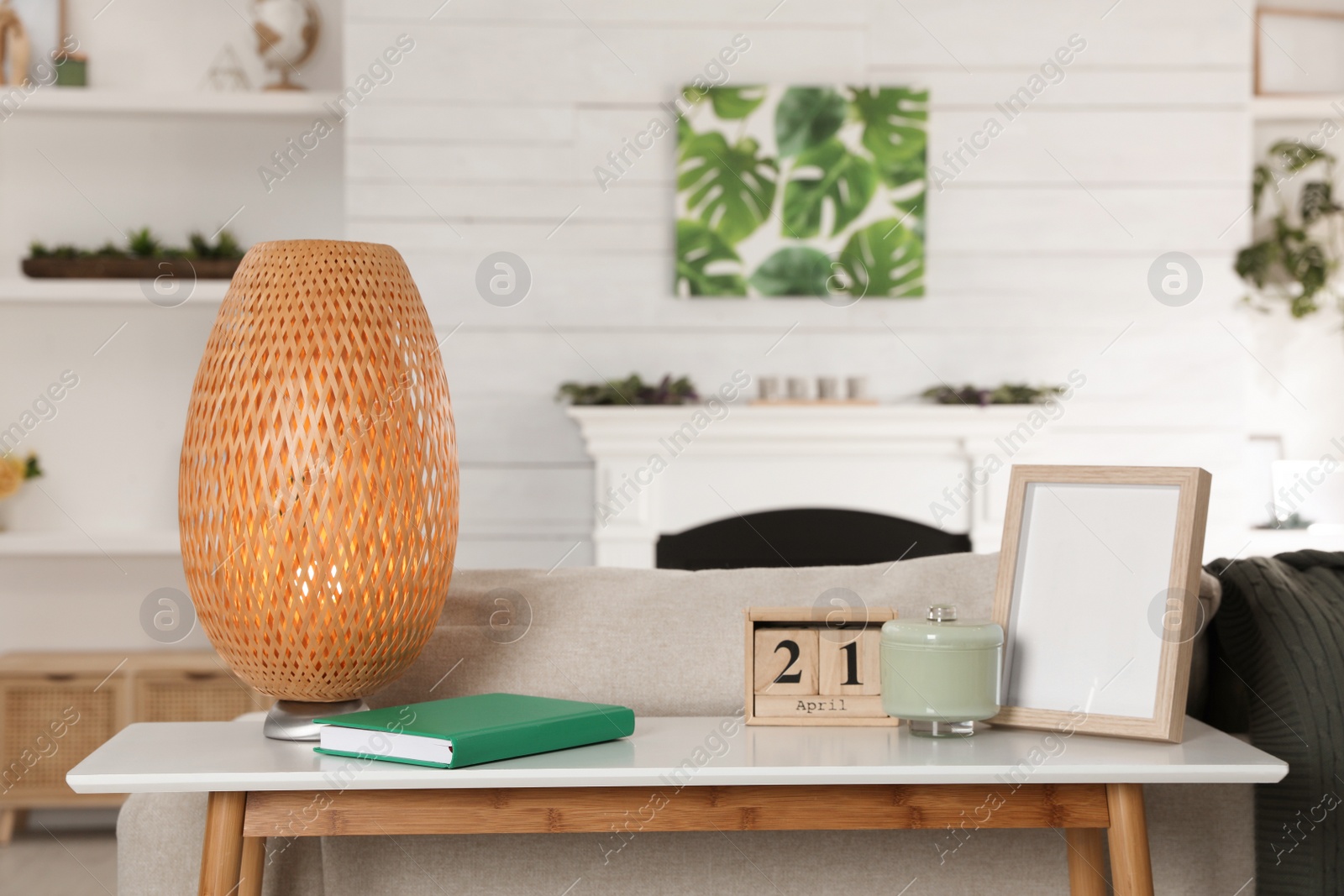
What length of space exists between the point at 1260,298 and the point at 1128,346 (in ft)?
1.76

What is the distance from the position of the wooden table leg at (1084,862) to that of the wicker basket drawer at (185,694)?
2.50 m

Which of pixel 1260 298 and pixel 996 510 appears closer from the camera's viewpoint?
pixel 996 510

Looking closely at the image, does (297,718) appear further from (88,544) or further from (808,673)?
(88,544)

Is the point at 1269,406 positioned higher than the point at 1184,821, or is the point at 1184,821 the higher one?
the point at 1269,406

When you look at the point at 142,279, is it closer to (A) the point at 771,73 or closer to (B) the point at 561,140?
(B) the point at 561,140

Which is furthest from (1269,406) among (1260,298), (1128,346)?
(1128,346)

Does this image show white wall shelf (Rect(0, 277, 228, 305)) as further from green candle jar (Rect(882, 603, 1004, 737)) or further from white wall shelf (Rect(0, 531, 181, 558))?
green candle jar (Rect(882, 603, 1004, 737))

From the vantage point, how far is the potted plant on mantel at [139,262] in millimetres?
3400

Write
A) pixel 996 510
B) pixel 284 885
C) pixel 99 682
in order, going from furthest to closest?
pixel 996 510, pixel 99 682, pixel 284 885

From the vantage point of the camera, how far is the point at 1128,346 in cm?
347

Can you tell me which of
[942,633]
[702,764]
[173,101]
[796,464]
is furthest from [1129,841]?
[173,101]

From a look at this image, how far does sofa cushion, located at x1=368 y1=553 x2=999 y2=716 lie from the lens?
107cm

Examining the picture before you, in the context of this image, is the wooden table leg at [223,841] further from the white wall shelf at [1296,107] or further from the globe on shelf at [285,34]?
the white wall shelf at [1296,107]

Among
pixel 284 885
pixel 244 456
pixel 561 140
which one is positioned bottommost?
pixel 284 885
